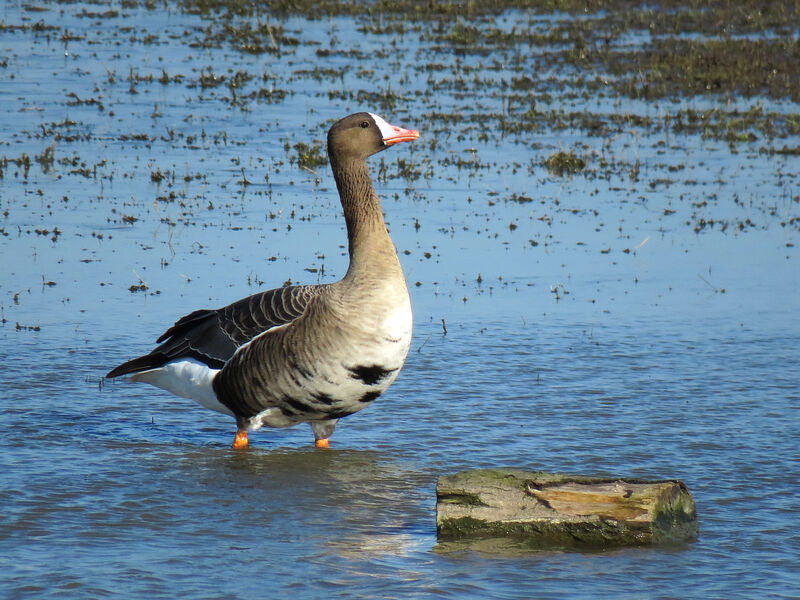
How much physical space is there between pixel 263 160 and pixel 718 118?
30.7 ft

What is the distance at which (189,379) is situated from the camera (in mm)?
9492

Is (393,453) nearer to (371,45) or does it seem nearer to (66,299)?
(66,299)

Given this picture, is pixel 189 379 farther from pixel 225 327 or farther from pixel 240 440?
pixel 240 440

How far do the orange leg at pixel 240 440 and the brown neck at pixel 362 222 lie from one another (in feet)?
4.89

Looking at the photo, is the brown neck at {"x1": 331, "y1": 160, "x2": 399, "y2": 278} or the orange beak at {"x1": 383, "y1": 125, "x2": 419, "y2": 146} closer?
the brown neck at {"x1": 331, "y1": 160, "x2": 399, "y2": 278}

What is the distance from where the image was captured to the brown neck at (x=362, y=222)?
29.7 feet

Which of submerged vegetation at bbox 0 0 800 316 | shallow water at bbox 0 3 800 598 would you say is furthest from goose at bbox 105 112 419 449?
submerged vegetation at bbox 0 0 800 316

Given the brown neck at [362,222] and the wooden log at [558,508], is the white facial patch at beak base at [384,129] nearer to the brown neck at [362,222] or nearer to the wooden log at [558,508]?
the brown neck at [362,222]

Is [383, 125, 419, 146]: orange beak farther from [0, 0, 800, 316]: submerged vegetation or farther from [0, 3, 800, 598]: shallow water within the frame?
[0, 0, 800, 316]: submerged vegetation

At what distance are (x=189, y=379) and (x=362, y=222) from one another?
5.88 feet

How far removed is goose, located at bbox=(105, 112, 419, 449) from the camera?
870 cm

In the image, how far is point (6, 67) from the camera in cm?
2730

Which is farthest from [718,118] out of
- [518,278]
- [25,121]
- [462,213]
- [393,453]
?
[393,453]

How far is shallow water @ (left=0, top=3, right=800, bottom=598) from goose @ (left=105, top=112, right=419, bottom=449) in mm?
475
